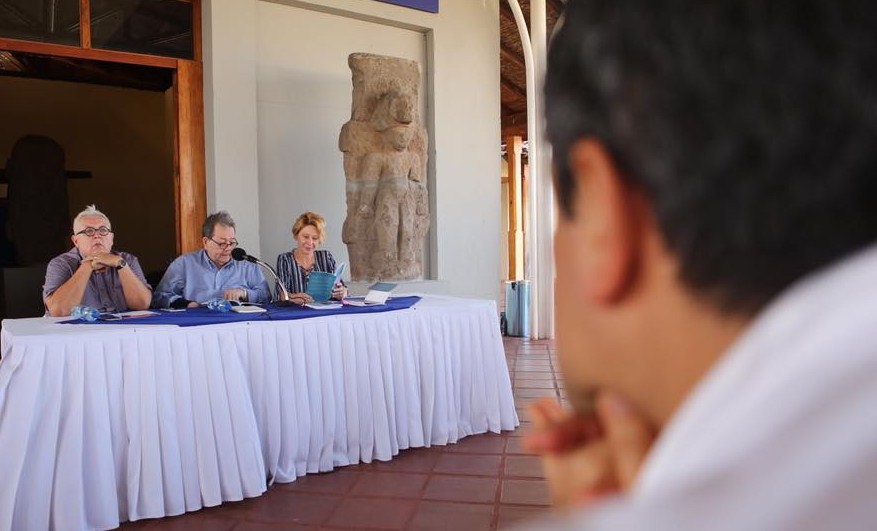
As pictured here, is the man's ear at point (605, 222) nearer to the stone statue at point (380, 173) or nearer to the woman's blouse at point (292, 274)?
the woman's blouse at point (292, 274)

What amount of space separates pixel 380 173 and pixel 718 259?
4.81m

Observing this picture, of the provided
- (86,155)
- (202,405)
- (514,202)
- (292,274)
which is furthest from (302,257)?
(514,202)

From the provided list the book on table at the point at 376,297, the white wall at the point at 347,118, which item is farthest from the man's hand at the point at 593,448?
the white wall at the point at 347,118

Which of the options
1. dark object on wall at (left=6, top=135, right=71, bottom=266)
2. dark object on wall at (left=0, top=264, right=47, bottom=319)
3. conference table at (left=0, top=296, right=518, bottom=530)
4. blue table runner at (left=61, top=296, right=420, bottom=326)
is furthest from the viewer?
dark object on wall at (left=6, top=135, right=71, bottom=266)

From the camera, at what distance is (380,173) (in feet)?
16.4

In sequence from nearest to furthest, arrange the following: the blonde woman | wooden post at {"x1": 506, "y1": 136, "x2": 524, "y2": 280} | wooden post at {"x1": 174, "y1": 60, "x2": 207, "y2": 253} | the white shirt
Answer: the white shirt
the blonde woman
wooden post at {"x1": 174, "y1": 60, "x2": 207, "y2": 253}
wooden post at {"x1": 506, "y1": 136, "x2": 524, "y2": 280}

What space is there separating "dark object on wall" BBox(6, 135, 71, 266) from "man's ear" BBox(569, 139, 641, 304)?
780 centimetres

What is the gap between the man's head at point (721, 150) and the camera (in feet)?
0.86

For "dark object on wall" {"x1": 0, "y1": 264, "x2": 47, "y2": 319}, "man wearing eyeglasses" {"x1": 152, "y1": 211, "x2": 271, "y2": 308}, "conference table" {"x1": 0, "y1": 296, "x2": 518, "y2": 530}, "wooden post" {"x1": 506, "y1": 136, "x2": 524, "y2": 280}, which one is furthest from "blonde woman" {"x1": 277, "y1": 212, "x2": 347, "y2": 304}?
"wooden post" {"x1": 506, "y1": 136, "x2": 524, "y2": 280}

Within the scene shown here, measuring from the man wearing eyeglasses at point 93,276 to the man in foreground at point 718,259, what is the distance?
321cm

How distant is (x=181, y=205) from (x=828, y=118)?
5473 millimetres

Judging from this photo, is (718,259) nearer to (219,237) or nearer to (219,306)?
(219,306)

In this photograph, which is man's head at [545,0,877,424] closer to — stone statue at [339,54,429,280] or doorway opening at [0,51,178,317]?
stone statue at [339,54,429,280]

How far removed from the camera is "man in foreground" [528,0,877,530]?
8.5 inches
